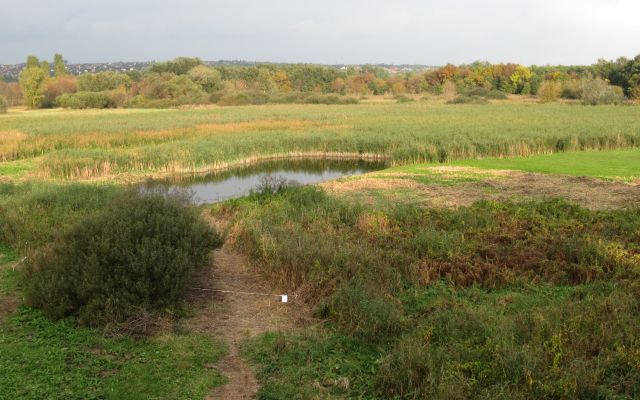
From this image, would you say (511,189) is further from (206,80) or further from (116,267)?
(206,80)

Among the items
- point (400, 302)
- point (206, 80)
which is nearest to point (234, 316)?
point (400, 302)

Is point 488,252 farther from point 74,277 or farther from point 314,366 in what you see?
point 74,277

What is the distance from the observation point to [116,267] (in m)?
7.32

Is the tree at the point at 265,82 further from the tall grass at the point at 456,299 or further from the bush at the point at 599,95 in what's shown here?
the tall grass at the point at 456,299

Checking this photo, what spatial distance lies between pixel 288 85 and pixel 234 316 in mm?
107884

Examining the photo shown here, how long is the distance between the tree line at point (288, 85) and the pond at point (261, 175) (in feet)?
148

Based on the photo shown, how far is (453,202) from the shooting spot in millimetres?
14172

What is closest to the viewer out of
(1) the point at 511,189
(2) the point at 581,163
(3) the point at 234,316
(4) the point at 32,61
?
(3) the point at 234,316

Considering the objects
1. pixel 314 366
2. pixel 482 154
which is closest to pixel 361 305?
pixel 314 366

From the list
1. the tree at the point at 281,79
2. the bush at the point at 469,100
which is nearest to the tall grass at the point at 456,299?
the bush at the point at 469,100

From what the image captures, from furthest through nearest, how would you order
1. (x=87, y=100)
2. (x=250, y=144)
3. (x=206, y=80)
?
(x=206, y=80) < (x=87, y=100) < (x=250, y=144)

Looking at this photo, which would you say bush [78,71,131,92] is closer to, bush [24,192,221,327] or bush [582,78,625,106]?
Result: bush [582,78,625,106]

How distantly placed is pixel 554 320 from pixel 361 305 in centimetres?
221

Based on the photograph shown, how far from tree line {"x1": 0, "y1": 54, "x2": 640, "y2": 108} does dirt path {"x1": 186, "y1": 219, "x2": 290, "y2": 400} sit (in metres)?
61.1
